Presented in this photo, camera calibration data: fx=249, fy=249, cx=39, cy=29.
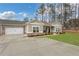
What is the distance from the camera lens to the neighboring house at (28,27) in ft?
18.2

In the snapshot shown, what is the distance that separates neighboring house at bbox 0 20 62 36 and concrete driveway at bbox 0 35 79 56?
4.9 inches

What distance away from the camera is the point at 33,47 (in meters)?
5.49

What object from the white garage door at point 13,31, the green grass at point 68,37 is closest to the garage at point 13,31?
the white garage door at point 13,31

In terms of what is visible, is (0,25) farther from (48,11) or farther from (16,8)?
(48,11)

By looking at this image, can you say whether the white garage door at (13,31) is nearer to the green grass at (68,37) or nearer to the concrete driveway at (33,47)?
the concrete driveway at (33,47)

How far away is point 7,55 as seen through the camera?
5.30 m

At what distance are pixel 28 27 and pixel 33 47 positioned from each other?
1.58ft

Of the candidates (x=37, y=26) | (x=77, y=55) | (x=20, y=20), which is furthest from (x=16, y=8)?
(x=77, y=55)

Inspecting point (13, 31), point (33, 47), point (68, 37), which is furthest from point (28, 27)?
point (68, 37)

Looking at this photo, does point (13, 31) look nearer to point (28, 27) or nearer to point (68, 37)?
point (28, 27)

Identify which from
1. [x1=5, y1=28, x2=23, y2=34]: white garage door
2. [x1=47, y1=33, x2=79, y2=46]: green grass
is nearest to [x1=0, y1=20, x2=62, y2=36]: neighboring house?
[x1=5, y1=28, x2=23, y2=34]: white garage door

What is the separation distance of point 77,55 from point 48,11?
3.83ft

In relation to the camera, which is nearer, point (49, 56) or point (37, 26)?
point (49, 56)

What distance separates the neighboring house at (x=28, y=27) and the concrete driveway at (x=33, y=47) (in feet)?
0.41
